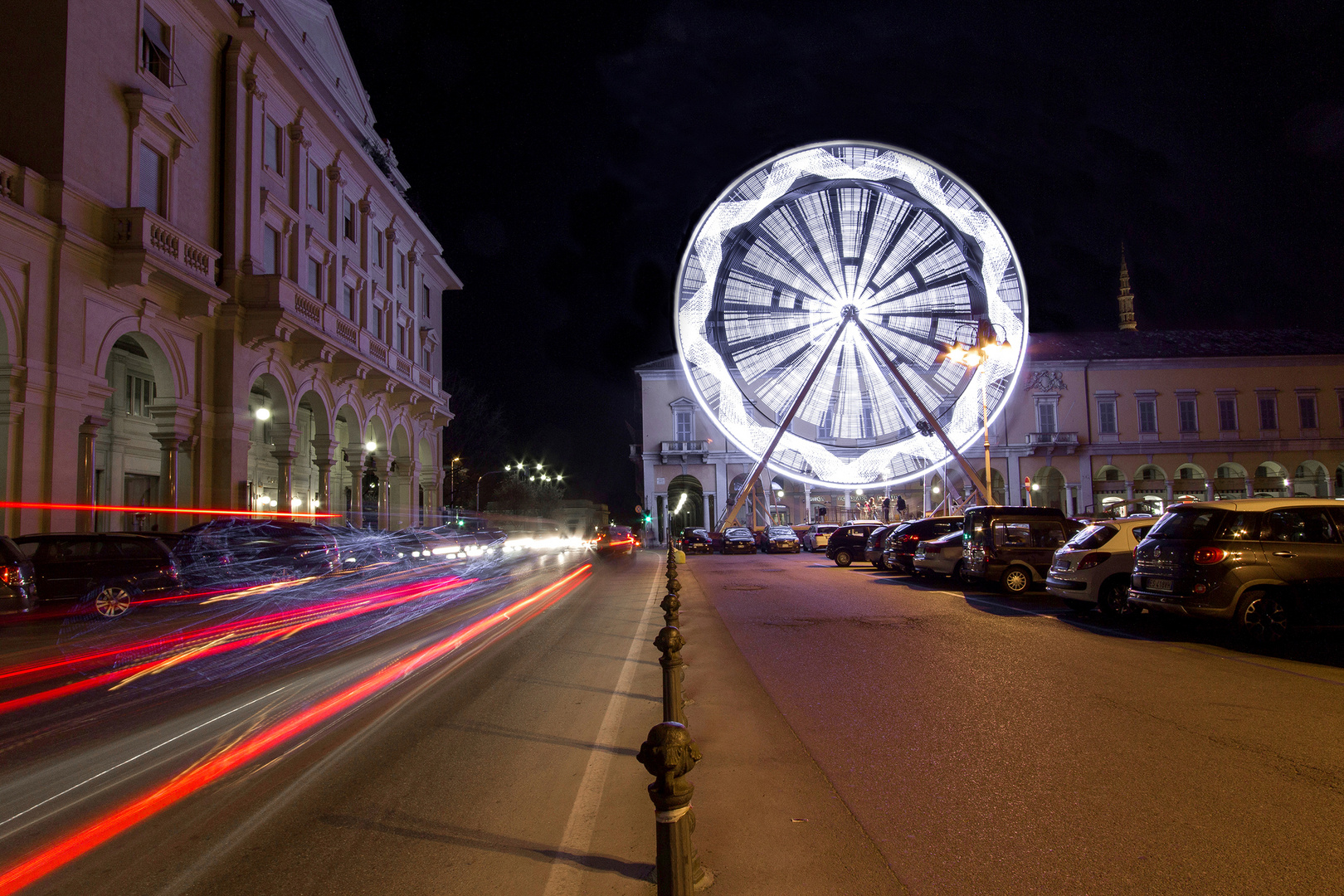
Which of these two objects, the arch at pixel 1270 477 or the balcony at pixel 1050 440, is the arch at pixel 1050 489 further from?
the arch at pixel 1270 477

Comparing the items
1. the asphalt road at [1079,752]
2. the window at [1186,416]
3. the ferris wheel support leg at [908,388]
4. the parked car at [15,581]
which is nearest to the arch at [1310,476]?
the window at [1186,416]

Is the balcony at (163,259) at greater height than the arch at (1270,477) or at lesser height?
greater

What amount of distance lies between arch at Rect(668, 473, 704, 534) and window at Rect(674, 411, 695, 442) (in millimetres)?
3103

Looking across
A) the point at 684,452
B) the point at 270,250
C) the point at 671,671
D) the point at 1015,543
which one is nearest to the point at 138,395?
the point at 270,250

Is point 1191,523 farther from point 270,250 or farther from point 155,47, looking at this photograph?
point 270,250

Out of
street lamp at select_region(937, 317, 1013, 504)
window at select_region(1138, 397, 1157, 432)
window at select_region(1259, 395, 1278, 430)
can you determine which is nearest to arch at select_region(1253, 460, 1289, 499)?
window at select_region(1259, 395, 1278, 430)

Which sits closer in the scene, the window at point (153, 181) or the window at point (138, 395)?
the window at point (153, 181)

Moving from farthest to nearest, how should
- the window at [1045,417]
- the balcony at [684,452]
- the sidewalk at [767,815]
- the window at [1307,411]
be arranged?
the balcony at [684,452] < the window at [1045,417] < the window at [1307,411] < the sidewalk at [767,815]

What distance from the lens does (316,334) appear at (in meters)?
25.8

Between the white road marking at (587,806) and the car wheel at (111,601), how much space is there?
1103cm

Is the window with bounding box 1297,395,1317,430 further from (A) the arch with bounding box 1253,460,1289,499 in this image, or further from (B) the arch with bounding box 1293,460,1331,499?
(A) the arch with bounding box 1253,460,1289,499

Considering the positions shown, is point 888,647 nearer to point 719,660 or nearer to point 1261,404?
point 719,660

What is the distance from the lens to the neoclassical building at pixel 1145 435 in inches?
2474

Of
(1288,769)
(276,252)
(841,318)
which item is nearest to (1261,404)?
(841,318)
